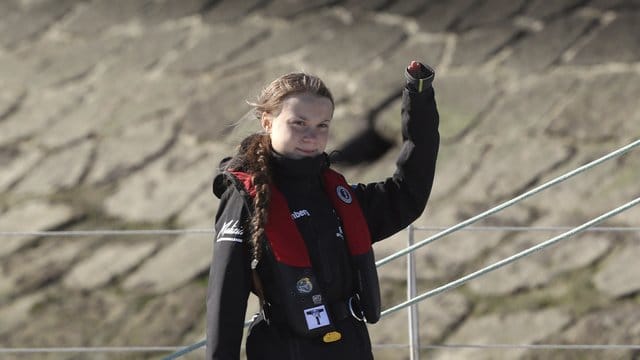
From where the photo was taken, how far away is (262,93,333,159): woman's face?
241cm

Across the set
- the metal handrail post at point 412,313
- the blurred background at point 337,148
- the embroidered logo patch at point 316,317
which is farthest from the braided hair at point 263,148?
the blurred background at point 337,148

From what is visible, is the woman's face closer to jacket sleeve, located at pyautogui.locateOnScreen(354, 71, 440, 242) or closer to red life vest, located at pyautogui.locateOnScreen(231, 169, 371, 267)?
red life vest, located at pyautogui.locateOnScreen(231, 169, 371, 267)

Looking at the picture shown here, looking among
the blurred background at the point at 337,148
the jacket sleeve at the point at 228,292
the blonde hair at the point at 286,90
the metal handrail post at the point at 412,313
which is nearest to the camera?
the jacket sleeve at the point at 228,292

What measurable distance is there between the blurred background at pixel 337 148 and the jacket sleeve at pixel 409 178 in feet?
7.22

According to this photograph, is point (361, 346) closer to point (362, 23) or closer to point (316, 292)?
point (316, 292)

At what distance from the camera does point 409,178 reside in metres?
2.56

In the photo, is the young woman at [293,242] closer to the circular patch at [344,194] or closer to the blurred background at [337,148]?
the circular patch at [344,194]

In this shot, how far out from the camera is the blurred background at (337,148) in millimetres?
4867

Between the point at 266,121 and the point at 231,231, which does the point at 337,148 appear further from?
the point at 231,231

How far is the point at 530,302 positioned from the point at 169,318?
1.30m

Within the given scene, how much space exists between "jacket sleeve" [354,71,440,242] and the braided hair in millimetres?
172

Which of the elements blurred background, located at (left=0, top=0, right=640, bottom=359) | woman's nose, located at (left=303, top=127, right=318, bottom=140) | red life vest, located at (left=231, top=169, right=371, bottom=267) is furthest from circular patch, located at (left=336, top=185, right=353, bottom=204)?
blurred background, located at (left=0, top=0, right=640, bottom=359)

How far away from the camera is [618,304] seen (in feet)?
15.4

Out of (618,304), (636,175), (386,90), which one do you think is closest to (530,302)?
(618,304)
